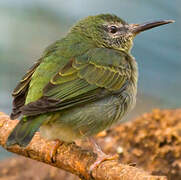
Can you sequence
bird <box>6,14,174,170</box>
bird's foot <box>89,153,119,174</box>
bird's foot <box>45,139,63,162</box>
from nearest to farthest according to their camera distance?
1. bird <box>6,14,174,170</box>
2. bird's foot <box>89,153,119,174</box>
3. bird's foot <box>45,139,63,162</box>

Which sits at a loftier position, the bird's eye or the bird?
the bird's eye

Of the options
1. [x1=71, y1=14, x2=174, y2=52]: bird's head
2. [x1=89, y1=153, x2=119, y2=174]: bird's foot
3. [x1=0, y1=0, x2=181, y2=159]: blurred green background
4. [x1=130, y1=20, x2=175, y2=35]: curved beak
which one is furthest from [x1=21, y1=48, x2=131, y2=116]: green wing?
[x1=0, y1=0, x2=181, y2=159]: blurred green background

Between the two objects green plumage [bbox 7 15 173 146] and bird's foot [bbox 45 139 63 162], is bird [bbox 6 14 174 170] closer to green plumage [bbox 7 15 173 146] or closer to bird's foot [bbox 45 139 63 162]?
green plumage [bbox 7 15 173 146]

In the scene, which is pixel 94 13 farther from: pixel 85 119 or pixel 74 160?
pixel 74 160

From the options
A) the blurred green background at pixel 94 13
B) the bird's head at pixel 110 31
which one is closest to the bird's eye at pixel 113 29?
the bird's head at pixel 110 31

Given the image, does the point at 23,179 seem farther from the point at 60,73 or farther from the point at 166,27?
the point at 166,27

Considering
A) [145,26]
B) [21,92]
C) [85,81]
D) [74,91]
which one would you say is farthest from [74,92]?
[145,26]
